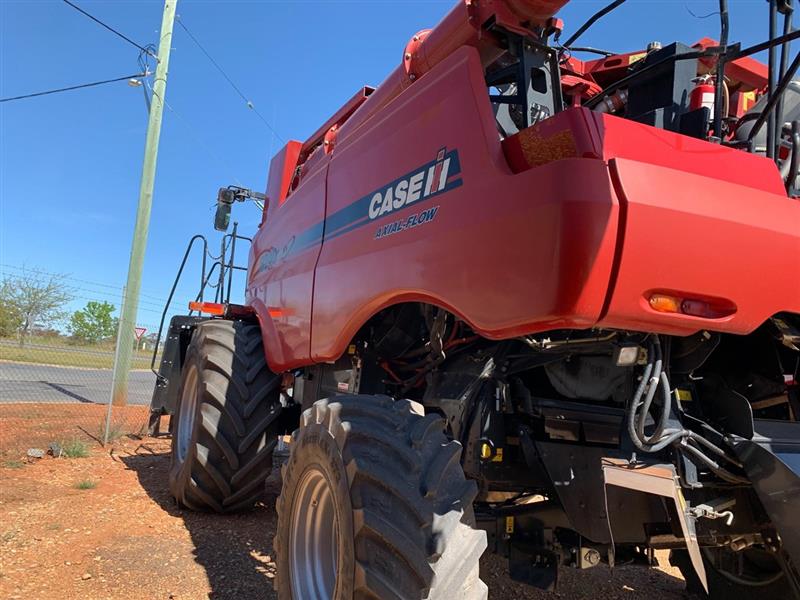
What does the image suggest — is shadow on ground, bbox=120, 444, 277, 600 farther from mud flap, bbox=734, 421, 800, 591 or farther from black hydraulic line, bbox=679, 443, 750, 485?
mud flap, bbox=734, 421, 800, 591

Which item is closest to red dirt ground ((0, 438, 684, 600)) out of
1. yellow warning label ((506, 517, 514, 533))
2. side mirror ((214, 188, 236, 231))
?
yellow warning label ((506, 517, 514, 533))

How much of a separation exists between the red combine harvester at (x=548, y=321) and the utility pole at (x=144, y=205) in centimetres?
748

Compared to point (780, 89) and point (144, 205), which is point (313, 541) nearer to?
point (780, 89)

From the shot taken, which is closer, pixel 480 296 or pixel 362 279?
pixel 480 296

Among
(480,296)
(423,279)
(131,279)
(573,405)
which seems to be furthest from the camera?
(131,279)

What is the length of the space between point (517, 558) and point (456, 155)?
6.15 ft

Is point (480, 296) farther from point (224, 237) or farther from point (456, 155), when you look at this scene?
point (224, 237)

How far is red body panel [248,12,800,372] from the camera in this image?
1667 mm

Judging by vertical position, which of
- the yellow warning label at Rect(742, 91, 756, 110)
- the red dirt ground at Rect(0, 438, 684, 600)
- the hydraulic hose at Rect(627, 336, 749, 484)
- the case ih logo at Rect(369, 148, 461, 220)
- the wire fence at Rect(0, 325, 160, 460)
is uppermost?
the yellow warning label at Rect(742, 91, 756, 110)

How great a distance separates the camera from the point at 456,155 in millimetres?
2248

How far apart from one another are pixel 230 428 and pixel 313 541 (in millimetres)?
1888

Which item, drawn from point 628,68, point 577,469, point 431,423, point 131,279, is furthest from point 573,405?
point 131,279

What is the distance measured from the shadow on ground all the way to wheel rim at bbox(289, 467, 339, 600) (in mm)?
821

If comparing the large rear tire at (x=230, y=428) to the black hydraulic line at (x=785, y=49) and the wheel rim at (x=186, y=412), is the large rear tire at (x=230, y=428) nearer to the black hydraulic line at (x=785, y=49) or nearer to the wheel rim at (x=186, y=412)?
the wheel rim at (x=186, y=412)
